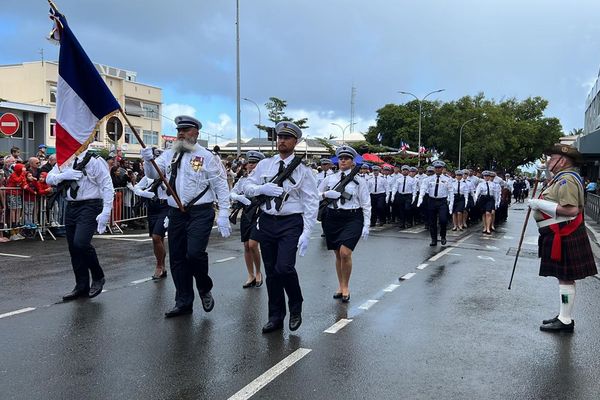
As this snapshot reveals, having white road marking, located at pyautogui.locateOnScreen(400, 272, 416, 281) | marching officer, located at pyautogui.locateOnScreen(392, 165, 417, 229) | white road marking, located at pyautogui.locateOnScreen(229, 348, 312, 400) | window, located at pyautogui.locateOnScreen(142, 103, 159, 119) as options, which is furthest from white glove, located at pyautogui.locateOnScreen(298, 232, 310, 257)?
window, located at pyautogui.locateOnScreen(142, 103, 159, 119)

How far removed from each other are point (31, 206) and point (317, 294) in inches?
310

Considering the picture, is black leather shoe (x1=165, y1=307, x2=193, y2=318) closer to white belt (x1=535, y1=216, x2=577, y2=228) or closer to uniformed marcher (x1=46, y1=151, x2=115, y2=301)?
uniformed marcher (x1=46, y1=151, x2=115, y2=301)

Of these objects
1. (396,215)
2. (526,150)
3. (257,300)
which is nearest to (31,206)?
(257,300)

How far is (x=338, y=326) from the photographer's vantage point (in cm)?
616

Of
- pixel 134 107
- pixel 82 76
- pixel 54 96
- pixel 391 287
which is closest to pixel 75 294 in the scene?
pixel 82 76

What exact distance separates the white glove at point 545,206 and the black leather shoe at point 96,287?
16.8 ft

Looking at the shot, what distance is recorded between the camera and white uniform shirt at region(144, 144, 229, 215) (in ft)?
20.4

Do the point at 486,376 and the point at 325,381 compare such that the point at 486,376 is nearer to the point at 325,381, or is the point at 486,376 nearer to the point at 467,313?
the point at 325,381

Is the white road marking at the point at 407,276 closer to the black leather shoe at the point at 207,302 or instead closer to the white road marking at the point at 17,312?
the black leather shoe at the point at 207,302

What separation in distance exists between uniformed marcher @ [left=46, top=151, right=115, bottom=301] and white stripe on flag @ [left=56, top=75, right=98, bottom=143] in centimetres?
48

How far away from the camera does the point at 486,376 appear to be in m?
4.73

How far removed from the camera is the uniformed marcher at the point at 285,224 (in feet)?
18.9

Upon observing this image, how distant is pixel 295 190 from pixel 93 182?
279 cm

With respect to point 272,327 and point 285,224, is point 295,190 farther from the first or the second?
point 272,327
